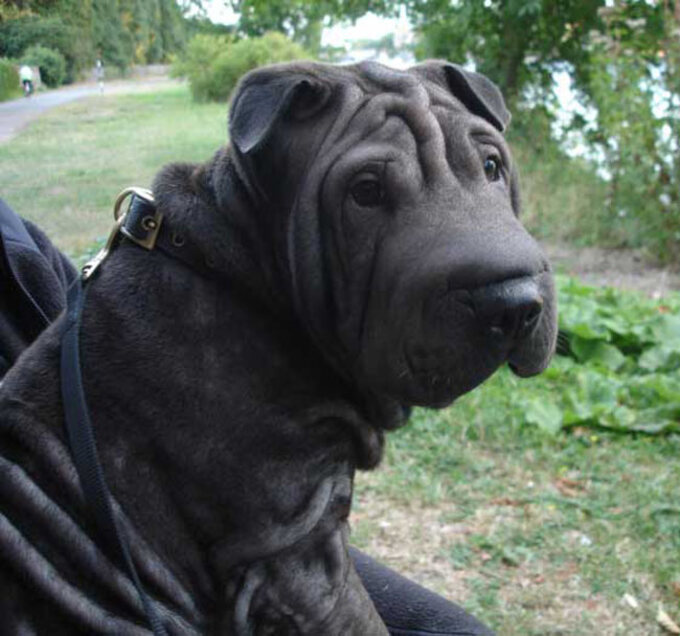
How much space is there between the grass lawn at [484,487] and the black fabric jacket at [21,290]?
2.77 feet

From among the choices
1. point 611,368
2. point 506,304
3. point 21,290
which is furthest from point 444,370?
point 611,368

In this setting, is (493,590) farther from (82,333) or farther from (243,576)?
(82,333)

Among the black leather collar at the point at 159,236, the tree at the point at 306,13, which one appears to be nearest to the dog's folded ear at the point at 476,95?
the black leather collar at the point at 159,236

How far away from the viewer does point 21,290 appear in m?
2.39

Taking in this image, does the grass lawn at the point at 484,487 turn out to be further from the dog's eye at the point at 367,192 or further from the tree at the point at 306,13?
the tree at the point at 306,13

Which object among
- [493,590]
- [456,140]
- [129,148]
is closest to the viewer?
[456,140]

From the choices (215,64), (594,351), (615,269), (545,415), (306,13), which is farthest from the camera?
(306,13)

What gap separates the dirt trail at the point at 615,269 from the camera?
23.4 ft

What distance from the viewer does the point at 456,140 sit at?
6.32 feet

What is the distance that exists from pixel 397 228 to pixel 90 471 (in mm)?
730

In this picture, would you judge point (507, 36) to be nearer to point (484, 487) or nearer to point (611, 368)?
point (611, 368)

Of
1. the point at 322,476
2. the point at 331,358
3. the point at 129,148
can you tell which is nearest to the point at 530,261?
the point at 331,358

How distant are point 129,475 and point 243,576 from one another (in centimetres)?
30

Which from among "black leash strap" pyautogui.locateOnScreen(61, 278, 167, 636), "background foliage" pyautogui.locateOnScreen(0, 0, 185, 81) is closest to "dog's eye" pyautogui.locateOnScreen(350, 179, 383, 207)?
"black leash strap" pyautogui.locateOnScreen(61, 278, 167, 636)
